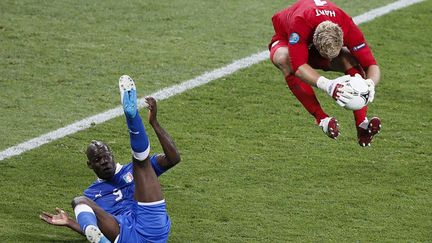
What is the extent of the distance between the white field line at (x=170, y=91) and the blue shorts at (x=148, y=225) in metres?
2.92

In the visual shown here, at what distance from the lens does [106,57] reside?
1786 centimetres

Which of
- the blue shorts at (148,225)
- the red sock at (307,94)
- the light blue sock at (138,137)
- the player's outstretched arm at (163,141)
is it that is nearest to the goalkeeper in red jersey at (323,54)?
the red sock at (307,94)

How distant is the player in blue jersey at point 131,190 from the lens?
12.2 m

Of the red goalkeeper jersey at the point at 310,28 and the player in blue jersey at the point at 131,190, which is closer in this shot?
the player in blue jersey at the point at 131,190

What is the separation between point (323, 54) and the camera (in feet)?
40.9

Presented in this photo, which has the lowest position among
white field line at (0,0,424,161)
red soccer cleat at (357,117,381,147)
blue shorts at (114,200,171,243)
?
blue shorts at (114,200,171,243)

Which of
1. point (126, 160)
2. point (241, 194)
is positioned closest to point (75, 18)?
point (126, 160)

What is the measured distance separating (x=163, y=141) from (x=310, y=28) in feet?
5.83

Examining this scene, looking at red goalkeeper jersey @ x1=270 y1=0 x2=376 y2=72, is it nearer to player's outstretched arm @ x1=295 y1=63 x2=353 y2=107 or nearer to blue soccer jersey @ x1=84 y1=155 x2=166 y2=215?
player's outstretched arm @ x1=295 y1=63 x2=353 y2=107

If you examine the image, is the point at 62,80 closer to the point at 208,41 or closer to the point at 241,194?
the point at 208,41

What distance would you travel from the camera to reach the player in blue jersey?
12227 mm

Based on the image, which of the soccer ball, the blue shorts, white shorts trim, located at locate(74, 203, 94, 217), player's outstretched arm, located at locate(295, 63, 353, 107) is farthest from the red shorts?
white shorts trim, located at locate(74, 203, 94, 217)

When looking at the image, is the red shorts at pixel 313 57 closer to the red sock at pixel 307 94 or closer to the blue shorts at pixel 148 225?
the red sock at pixel 307 94

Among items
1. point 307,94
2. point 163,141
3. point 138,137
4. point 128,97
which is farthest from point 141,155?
point 307,94
